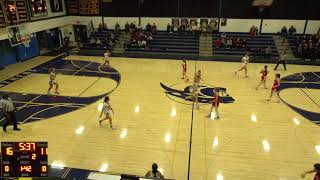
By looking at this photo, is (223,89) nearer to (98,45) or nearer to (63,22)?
(98,45)

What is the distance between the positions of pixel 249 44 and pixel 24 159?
23.3 meters

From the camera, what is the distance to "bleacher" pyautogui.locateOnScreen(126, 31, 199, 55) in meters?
25.2

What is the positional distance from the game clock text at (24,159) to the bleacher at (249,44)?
20.6 m

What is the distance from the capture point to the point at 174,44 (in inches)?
1028

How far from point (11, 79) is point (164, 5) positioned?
1657 centimetres

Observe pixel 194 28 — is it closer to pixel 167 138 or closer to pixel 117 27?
pixel 117 27

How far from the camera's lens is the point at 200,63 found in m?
22.4

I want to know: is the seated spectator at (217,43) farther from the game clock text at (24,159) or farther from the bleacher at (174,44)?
the game clock text at (24,159)

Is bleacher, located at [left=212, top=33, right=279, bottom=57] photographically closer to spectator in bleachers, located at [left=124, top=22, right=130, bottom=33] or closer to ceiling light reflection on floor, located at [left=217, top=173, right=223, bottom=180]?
spectator in bleachers, located at [left=124, top=22, right=130, bottom=33]

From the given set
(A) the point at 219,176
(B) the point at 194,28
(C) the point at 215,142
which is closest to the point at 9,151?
(A) the point at 219,176

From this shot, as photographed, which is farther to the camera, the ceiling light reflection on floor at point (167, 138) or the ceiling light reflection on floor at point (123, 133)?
the ceiling light reflection on floor at point (123, 133)

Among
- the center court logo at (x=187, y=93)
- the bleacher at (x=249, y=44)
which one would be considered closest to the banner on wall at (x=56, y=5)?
the center court logo at (x=187, y=93)

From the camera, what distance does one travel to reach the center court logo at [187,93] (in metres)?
14.8

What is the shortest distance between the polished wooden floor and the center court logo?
1.48 ft
